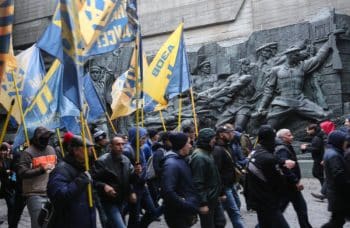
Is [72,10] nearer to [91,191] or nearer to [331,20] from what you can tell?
[91,191]

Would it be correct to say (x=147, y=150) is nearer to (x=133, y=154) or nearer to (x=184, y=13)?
(x=133, y=154)

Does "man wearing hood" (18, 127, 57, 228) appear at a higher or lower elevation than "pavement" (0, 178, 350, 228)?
higher

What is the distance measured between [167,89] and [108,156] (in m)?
4.85

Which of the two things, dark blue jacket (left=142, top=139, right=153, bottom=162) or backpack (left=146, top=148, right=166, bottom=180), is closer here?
backpack (left=146, top=148, right=166, bottom=180)

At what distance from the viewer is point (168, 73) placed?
974cm

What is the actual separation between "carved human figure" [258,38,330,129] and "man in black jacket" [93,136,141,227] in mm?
9147

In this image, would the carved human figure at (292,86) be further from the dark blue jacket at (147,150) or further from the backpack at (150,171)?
the backpack at (150,171)

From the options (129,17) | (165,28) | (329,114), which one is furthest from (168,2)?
(129,17)

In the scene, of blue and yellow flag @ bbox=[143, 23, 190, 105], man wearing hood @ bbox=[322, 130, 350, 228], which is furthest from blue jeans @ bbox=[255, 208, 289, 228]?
blue and yellow flag @ bbox=[143, 23, 190, 105]

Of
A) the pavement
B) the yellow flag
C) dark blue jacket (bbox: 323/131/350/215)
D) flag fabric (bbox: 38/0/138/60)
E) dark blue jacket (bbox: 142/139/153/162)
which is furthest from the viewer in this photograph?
the yellow flag

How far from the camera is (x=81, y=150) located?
4012 mm

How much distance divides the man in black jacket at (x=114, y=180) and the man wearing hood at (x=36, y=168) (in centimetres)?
54

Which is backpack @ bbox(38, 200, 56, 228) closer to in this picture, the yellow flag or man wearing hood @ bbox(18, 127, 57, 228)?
man wearing hood @ bbox(18, 127, 57, 228)

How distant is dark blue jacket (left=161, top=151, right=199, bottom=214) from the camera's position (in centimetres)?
457
